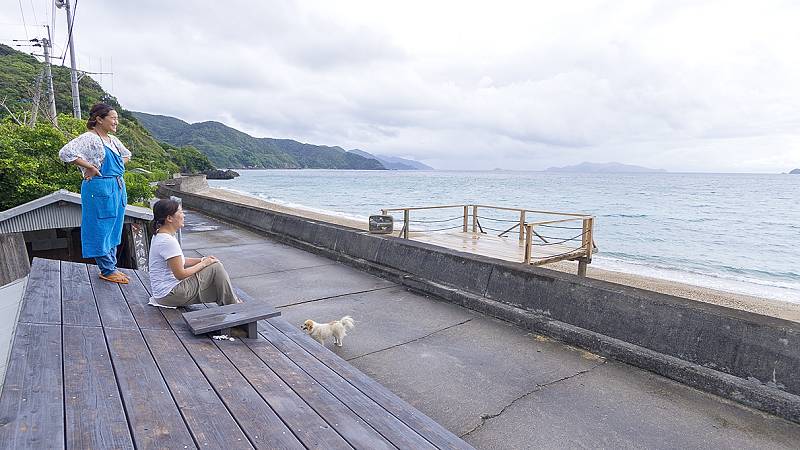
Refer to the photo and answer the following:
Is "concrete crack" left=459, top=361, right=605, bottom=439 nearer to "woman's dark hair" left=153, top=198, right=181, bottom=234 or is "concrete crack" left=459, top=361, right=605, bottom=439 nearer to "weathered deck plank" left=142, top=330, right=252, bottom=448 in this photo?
"weathered deck plank" left=142, top=330, right=252, bottom=448

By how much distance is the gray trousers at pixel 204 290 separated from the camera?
3676mm

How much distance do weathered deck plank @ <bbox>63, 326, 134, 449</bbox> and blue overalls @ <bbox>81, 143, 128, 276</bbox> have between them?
161cm

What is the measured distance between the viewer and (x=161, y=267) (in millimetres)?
3682

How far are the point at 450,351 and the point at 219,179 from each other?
5338 inches

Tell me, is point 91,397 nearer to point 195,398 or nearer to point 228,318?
point 195,398

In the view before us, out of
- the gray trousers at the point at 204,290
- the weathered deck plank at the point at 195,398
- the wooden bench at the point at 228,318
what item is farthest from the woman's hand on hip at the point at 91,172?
the weathered deck plank at the point at 195,398

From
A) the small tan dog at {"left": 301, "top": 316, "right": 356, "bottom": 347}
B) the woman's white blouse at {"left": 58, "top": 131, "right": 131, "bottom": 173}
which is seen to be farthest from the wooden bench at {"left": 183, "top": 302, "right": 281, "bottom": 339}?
the woman's white blouse at {"left": 58, "top": 131, "right": 131, "bottom": 173}

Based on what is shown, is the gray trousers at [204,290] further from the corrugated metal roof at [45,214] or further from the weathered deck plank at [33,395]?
the corrugated metal roof at [45,214]

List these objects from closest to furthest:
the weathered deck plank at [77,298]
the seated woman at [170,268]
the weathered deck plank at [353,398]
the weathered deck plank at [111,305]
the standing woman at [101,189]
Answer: the weathered deck plank at [353,398], the weathered deck plank at [77,298], the weathered deck plank at [111,305], the seated woman at [170,268], the standing woman at [101,189]

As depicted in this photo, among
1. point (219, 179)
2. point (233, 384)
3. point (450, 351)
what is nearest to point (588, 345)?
point (450, 351)

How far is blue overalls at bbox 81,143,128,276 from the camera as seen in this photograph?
13.2 ft

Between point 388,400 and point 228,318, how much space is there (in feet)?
4.83

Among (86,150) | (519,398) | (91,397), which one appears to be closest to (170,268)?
(86,150)

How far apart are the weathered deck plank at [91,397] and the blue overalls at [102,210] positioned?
1.61 m
